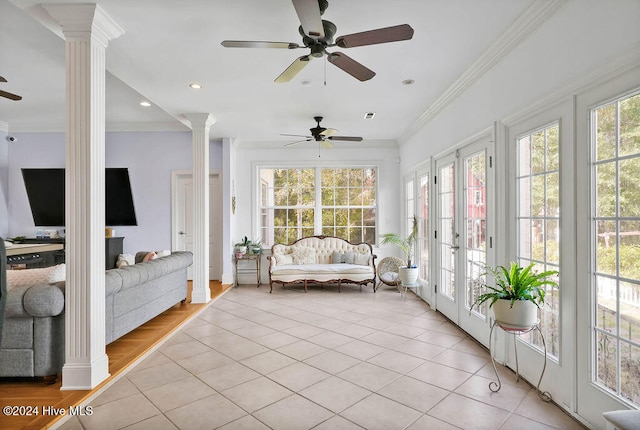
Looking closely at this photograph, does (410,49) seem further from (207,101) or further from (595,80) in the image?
(207,101)

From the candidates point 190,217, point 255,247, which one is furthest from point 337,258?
point 190,217

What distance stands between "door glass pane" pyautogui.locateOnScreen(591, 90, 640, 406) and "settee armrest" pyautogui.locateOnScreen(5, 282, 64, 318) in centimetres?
366

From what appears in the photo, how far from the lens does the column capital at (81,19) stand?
2.57 metres

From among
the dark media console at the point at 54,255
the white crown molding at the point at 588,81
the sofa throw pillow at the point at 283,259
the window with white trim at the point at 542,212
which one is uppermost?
the white crown molding at the point at 588,81

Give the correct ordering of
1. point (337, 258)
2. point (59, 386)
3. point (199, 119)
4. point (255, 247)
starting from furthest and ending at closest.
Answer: point (255, 247) < point (337, 258) < point (199, 119) < point (59, 386)

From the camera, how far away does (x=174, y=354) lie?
134 inches

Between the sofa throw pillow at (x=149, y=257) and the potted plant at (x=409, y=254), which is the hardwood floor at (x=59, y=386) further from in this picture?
the potted plant at (x=409, y=254)

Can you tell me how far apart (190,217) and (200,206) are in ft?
5.50

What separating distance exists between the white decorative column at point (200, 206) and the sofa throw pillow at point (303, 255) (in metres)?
1.79

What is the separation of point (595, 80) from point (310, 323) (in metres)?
3.59

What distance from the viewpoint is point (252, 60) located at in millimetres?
3412

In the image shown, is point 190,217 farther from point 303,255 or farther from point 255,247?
point 303,255

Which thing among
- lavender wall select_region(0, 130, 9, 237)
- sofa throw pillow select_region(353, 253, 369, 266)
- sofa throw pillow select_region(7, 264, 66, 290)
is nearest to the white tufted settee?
sofa throw pillow select_region(353, 253, 369, 266)

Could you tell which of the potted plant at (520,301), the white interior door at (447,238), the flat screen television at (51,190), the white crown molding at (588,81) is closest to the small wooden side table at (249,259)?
the flat screen television at (51,190)
